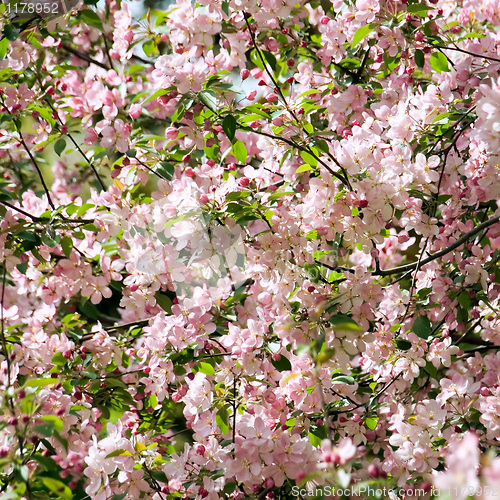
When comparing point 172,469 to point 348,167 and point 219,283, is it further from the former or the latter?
point 348,167

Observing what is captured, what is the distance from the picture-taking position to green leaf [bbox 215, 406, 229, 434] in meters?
1.87

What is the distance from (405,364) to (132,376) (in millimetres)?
1083

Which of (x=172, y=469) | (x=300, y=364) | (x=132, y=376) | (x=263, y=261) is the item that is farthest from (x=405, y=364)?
(x=132, y=376)

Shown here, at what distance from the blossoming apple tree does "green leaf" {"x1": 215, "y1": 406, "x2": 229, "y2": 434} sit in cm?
1

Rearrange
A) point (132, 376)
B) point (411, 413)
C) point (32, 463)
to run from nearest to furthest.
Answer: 1. point (32, 463)
2. point (411, 413)
3. point (132, 376)

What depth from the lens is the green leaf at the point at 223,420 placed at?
73.5 inches

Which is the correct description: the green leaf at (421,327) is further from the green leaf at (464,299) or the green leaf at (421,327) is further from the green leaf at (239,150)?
the green leaf at (239,150)

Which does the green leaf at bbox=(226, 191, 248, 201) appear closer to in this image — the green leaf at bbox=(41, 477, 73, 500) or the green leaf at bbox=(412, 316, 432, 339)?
the green leaf at bbox=(412, 316, 432, 339)

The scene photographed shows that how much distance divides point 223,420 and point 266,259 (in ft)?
1.64

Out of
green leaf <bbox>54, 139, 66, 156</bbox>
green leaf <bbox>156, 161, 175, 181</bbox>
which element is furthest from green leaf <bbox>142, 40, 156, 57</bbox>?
green leaf <bbox>156, 161, 175, 181</bbox>

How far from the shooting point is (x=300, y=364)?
1919 mm

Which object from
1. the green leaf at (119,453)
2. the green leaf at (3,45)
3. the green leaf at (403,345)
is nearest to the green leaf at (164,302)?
the green leaf at (119,453)

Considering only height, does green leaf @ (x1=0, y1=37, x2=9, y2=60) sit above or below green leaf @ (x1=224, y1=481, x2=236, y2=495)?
above

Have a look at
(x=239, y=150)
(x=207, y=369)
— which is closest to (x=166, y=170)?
(x=239, y=150)
